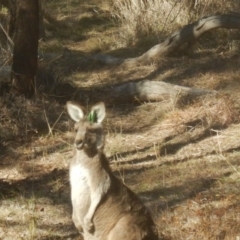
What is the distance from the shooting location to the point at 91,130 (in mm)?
5078

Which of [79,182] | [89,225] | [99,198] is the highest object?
[79,182]

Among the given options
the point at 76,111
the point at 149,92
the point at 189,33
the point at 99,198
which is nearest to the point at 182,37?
the point at 189,33

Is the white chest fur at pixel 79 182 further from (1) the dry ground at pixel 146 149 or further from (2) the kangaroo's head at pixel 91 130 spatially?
(1) the dry ground at pixel 146 149

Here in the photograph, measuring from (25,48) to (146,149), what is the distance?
2.39m

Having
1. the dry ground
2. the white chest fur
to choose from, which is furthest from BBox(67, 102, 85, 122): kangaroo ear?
the dry ground

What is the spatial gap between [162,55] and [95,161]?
7428mm

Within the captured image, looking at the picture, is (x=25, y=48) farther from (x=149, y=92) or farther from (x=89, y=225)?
(x=89, y=225)

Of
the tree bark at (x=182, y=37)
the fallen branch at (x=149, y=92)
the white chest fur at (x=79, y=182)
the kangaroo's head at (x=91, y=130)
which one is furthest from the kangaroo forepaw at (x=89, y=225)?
the tree bark at (x=182, y=37)

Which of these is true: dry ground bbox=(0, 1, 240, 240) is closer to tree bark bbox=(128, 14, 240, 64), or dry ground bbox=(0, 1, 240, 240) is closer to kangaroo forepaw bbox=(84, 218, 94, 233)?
tree bark bbox=(128, 14, 240, 64)

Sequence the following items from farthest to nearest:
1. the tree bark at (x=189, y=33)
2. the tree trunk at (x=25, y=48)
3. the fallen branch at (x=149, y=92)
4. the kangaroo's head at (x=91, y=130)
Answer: the tree bark at (x=189, y=33) → the fallen branch at (x=149, y=92) → the tree trunk at (x=25, y=48) → the kangaroo's head at (x=91, y=130)

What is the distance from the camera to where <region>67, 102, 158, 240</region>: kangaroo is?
17.0 ft

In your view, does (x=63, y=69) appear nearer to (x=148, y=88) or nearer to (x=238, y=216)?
(x=148, y=88)

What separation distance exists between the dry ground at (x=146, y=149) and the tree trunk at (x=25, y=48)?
0.28m

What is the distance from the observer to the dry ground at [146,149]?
6.79 meters
